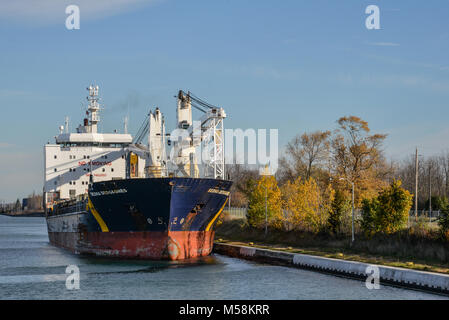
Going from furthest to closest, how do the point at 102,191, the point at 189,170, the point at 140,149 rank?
1. the point at 140,149
2. the point at 189,170
3. the point at 102,191

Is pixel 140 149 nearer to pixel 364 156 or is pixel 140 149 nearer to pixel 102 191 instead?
pixel 102 191

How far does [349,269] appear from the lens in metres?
31.4

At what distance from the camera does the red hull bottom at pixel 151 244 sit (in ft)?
123

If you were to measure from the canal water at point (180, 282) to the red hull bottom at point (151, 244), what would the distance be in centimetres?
68

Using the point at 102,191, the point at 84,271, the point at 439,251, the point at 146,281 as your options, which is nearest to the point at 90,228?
the point at 102,191

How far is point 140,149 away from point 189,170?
6239mm

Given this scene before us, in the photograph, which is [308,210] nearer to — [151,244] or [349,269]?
[151,244]

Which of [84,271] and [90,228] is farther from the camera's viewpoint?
[90,228]

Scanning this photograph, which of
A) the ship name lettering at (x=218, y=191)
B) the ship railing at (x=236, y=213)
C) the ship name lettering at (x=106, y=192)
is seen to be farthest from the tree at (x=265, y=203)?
the ship name lettering at (x=106, y=192)

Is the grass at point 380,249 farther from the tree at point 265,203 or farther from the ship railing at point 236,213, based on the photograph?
the ship railing at point 236,213

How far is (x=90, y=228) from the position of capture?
42938mm

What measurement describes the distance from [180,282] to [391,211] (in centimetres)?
1699

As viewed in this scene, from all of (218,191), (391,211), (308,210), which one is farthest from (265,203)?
(391,211)

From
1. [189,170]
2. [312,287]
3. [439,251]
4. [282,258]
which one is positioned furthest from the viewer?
[189,170]
